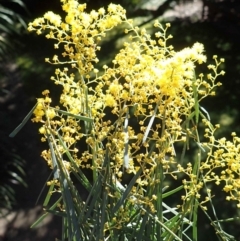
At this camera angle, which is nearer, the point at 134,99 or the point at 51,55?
the point at 134,99

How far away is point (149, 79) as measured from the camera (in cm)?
104

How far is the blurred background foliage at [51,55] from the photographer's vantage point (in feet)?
13.4

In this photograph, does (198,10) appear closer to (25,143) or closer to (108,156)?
(25,143)

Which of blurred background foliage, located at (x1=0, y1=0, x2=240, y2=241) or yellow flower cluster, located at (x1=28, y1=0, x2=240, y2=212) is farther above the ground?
blurred background foliage, located at (x1=0, y1=0, x2=240, y2=241)

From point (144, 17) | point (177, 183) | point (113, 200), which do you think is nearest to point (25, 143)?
point (177, 183)

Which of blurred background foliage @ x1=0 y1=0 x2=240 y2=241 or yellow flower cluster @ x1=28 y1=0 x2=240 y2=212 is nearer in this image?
yellow flower cluster @ x1=28 y1=0 x2=240 y2=212

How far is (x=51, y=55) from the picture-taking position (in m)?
A: 5.24

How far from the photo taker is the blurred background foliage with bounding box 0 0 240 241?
13.4 feet

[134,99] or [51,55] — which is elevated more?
[51,55]

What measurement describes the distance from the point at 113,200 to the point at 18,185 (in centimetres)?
293

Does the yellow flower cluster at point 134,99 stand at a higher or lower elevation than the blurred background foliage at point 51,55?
lower

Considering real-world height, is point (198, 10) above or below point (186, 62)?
above

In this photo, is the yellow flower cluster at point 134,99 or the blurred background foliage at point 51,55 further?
the blurred background foliage at point 51,55

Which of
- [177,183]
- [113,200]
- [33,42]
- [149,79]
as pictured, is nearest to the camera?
[149,79]
